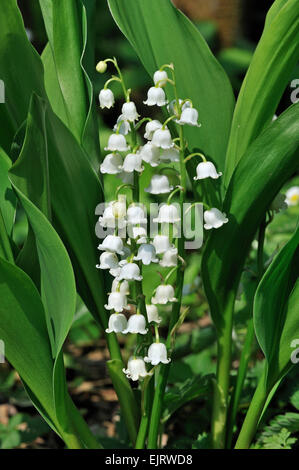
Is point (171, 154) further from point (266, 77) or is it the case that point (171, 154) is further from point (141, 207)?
point (266, 77)

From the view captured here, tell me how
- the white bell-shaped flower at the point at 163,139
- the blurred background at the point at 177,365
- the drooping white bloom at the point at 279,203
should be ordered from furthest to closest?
the blurred background at the point at 177,365, the drooping white bloom at the point at 279,203, the white bell-shaped flower at the point at 163,139

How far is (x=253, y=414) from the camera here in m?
1.26

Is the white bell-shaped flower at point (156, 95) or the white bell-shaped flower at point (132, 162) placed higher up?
the white bell-shaped flower at point (156, 95)

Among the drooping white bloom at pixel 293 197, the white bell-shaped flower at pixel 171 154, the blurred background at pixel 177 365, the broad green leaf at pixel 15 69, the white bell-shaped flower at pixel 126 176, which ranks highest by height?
the broad green leaf at pixel 15 69

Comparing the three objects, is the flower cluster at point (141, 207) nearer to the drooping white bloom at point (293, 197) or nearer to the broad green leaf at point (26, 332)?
the broad green leaf at point (26, 332)

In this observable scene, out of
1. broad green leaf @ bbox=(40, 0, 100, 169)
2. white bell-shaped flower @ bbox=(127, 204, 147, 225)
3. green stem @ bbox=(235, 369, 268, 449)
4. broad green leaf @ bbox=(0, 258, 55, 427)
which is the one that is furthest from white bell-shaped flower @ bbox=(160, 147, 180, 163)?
green stem @ bbox=(235, 369, 268, 449)

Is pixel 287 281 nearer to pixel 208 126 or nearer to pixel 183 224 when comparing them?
pixel 183 224

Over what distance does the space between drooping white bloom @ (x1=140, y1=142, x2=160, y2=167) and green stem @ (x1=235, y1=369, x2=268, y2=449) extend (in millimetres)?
518

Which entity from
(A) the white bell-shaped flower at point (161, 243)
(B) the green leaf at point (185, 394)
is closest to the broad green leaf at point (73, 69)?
(A) the white bell-shaped flower at point (161, 243)

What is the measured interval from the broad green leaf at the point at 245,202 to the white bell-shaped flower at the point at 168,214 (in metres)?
0.16

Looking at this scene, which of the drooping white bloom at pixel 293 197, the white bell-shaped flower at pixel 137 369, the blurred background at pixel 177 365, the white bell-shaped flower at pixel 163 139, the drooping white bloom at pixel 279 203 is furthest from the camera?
the drooping white bloom at pixel 293 197

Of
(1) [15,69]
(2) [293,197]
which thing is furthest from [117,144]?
(2) [293,197]

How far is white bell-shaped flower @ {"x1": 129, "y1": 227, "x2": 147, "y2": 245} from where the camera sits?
3.42 ft

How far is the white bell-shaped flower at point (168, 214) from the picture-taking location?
1033mm
